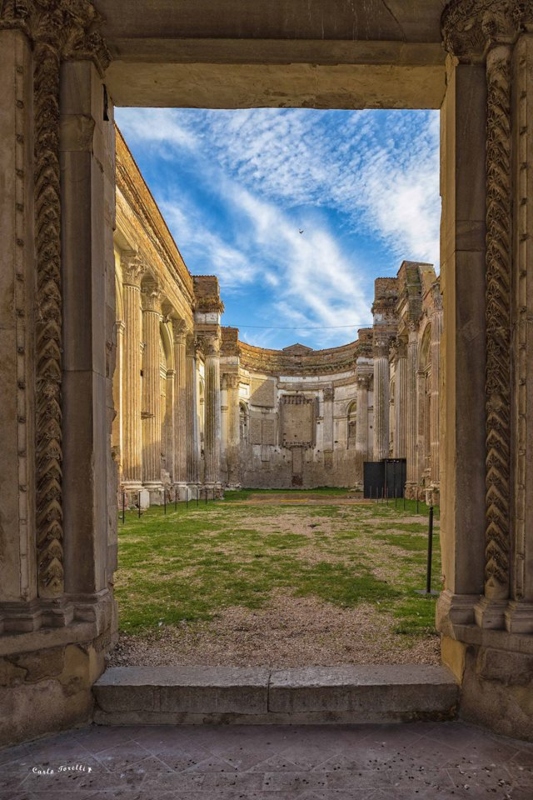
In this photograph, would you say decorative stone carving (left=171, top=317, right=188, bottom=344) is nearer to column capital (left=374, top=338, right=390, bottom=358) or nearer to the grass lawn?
column capital (left=374, top=338, right=390, bottom=358)

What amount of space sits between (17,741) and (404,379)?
19600mm

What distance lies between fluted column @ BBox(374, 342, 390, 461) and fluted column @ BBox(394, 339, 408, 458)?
161 centimetres

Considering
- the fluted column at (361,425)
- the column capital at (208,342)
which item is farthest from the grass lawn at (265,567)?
the fluted column at (361,425)

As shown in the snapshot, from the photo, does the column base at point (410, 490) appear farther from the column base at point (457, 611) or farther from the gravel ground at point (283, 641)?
the column base at point (457, 611)

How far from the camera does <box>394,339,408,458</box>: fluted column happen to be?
20.6 meters

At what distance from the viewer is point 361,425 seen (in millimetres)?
28703

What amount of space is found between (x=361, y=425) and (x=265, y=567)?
912 inches

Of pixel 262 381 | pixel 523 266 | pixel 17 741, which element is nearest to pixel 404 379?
pixel 262 381

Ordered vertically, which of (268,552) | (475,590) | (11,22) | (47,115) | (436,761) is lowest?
(268,552)

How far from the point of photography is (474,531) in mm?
2922

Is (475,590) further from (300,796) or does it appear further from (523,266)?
(523,266)

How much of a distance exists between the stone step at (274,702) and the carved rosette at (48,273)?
797 millimetres

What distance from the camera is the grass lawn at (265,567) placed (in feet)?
14.8

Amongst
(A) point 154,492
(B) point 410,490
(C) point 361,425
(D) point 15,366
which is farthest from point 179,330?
(D) point 15,366
